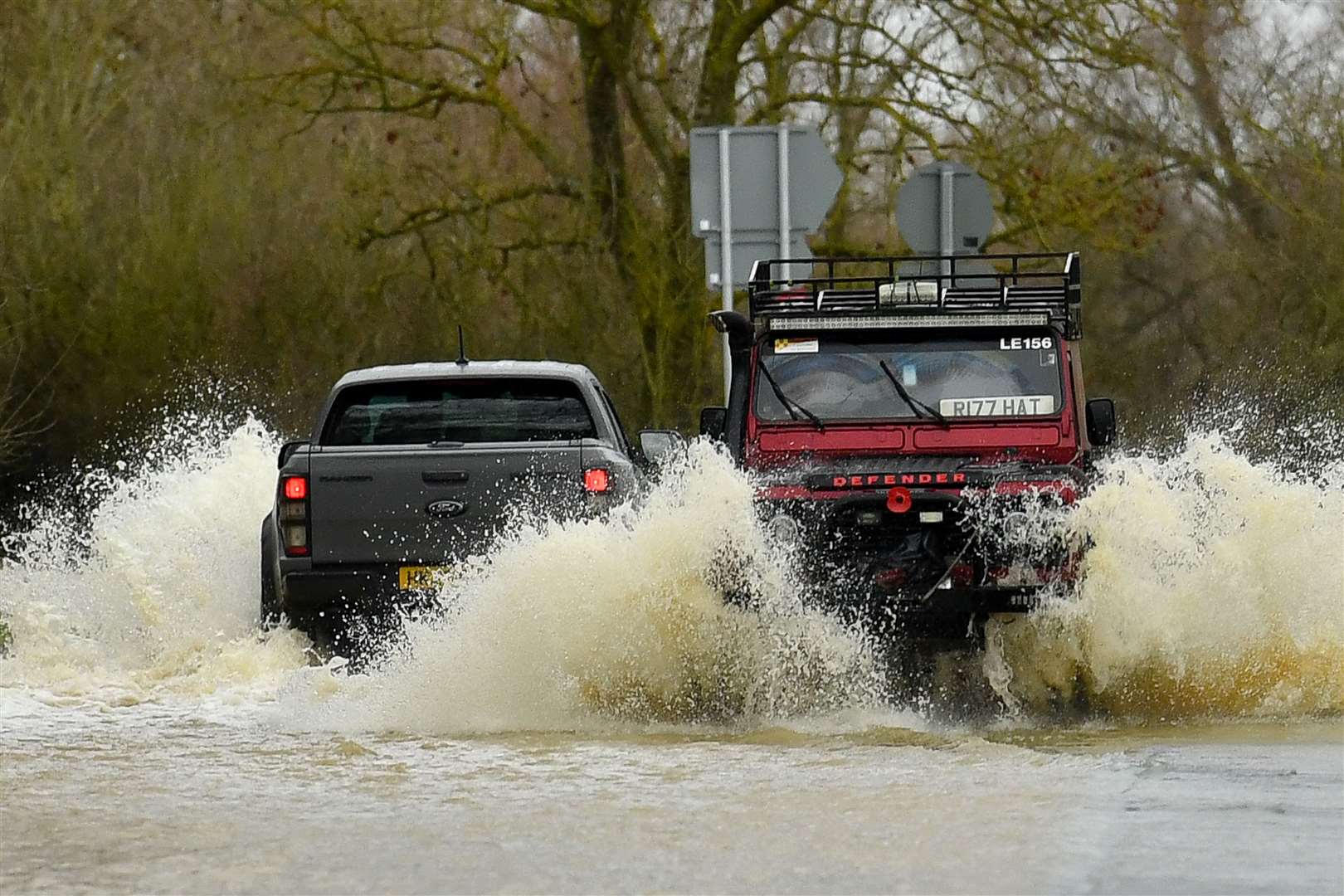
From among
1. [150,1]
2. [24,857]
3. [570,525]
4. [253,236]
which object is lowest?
[24,857]

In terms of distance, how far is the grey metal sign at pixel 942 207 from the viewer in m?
19.0

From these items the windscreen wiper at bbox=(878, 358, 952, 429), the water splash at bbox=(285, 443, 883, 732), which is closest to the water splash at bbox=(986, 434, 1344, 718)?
the water splash at bbox=(285, 443, 883, 732)

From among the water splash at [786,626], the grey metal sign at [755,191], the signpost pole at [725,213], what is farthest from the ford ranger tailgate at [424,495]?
the grey metal sign at [755,191]

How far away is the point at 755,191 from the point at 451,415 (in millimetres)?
4340

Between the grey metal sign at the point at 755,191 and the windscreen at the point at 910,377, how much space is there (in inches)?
158

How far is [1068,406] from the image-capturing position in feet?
42.8

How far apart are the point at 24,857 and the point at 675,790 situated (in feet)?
7.51

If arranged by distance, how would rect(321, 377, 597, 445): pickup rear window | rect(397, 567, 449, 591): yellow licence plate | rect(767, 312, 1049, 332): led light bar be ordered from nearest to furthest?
rect(397, 567, 449, 591): yellow licence plate
rect(767, 312, 1049, 332): led light bar
rect(321, 377, 597, 445): pickup rear window

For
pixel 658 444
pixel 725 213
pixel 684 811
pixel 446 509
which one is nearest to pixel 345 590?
pixel 446 509

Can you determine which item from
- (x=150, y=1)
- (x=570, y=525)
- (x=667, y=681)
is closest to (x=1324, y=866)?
(x=667, y=681)

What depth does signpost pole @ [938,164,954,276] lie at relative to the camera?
62.2 feet

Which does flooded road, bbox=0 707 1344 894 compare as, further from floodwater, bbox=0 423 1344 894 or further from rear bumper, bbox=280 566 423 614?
rear bumper, bbox=280 566 423 614

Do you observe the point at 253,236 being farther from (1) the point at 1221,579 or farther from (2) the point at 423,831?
(2) the point at 423,831

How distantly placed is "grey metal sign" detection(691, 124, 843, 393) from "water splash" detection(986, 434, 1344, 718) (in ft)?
18.5
